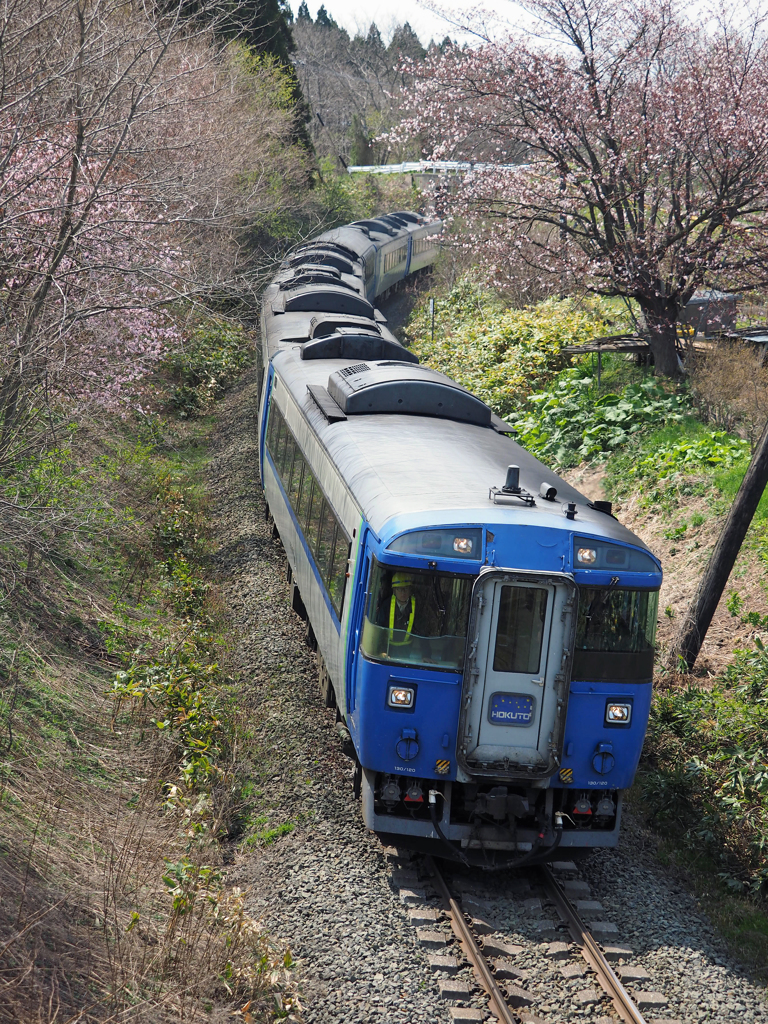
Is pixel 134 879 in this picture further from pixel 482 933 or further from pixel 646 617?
pixel 646 617

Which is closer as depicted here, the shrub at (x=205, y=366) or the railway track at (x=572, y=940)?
the railway track at (x=572, y=940)

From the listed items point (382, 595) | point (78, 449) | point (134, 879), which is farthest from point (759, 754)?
point (78, 449)

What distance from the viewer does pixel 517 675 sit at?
604 centimetres

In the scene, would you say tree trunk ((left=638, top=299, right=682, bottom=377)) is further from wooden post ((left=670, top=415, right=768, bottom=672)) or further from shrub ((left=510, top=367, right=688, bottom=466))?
wooden post ((left=670, top=415, right=768, bottom=672))

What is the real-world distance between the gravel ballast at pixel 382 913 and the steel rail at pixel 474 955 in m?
0.07

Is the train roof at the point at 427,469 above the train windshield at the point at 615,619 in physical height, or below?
above

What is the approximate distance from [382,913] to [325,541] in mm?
3231

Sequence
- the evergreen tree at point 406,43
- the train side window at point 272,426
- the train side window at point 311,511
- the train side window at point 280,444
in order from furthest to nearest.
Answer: the evergreen tree at point 406,43
the train side window at point 272,426
the train side window at point 280,444
the train side window at point 311,511

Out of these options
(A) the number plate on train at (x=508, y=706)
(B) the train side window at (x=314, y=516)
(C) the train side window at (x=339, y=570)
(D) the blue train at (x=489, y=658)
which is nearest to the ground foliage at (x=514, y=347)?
(B) the train side window at (x=314, y=516)

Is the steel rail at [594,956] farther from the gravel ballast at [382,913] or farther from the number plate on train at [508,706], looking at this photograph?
the number plate on train at [508,706]

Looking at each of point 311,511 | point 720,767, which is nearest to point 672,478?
point 720,767

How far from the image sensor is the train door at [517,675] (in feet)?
19.6

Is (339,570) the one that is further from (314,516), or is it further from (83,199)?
(83,199)

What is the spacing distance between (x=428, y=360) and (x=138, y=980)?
1827 centimetres
